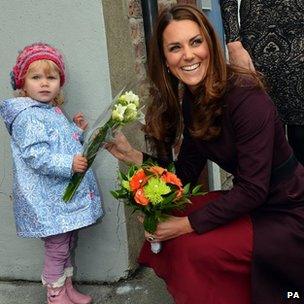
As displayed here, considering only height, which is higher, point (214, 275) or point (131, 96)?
point (131, 96)

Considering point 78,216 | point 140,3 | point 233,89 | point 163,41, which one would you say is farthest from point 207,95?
point 140,3

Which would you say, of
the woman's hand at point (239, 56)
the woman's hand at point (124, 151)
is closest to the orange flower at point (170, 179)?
the woman's hand at point (124, 151)

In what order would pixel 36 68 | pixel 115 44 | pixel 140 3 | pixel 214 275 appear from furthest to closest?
pixel 140 3 → pixel 115 44 → pixel 36 68 → pixel 214 275

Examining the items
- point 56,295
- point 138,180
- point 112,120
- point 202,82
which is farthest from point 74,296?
point 202,82

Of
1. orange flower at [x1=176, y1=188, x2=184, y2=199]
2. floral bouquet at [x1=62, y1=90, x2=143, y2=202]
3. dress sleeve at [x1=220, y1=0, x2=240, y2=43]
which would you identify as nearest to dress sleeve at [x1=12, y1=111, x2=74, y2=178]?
floral bouquet at [x1=62, y1=90, x2=143, y2=202]

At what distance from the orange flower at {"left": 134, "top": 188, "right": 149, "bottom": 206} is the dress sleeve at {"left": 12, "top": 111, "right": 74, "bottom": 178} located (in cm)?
48

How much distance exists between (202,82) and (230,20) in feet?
1.88

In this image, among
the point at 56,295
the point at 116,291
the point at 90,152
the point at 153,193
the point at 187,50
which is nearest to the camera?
the point at 153,193

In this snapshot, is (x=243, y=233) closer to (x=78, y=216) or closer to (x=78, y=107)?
(x=78, y=216)

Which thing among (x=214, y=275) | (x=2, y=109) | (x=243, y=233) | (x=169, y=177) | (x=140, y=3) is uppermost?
(x=140, y=3)

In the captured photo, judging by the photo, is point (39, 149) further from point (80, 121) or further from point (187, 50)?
point (187, 50)

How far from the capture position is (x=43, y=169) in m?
2.60

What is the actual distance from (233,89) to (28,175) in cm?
112

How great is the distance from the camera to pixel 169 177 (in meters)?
2.30
